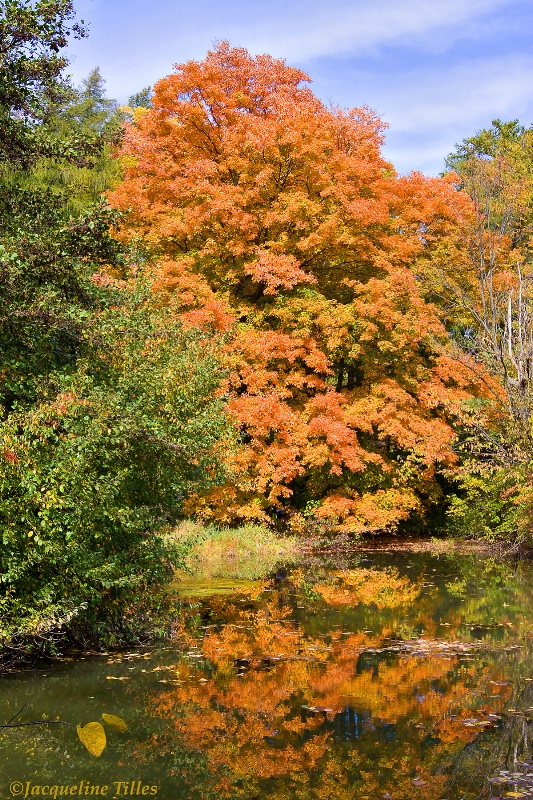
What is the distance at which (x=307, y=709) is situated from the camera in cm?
864

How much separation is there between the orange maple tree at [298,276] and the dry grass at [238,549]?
879 mm

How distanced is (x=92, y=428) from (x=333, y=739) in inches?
173

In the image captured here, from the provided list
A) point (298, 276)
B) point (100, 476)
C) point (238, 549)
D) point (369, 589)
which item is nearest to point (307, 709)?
point (100, 476)

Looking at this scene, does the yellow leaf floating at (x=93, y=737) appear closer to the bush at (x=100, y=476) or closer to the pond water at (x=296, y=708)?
the pond water at (x=296, y=708)

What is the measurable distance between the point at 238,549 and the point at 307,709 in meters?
13.1

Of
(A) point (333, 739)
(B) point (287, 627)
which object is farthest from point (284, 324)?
(A) point (333, 739)

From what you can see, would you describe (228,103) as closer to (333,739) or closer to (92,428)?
(92,428)

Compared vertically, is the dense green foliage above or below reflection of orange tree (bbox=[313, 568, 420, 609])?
above

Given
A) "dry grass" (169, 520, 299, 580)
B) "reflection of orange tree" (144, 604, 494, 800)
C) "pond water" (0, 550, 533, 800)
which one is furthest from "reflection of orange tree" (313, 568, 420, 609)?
"reflection of orange tree" (144, 604, 494, 800)

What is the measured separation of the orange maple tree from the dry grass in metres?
0.88

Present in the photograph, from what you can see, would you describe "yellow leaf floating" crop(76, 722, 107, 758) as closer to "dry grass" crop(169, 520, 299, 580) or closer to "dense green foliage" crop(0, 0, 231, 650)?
"dense green foliage" crop(0, 0, 231, 650)

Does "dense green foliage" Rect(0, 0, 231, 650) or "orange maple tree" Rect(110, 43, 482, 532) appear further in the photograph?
"orange maple tree" Rect(110, 43, 482, 532)

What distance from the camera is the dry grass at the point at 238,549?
65.4 ft

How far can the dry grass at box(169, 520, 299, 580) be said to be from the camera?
785 inches
